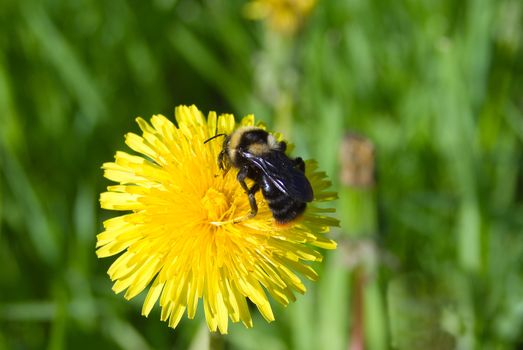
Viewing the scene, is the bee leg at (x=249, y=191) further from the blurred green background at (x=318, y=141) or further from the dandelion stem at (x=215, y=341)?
the blurred green background at (x=318, y=141)

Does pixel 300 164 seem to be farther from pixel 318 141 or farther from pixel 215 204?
pixel 318 141

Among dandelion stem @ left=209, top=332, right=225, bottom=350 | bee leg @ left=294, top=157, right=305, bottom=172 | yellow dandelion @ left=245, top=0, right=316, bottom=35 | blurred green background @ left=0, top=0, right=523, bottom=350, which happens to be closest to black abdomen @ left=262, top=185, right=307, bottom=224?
bee leg @ left=294, top=157, right=305, bottom=172

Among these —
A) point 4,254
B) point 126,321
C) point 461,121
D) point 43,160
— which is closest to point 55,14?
point 43,160

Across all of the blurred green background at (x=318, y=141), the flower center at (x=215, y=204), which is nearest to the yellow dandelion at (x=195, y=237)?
the flower center at (x=215, y=204)

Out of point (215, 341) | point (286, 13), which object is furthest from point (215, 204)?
point (286, 13)

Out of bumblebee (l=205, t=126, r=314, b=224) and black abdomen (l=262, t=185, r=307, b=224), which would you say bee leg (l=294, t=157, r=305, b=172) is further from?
black abdomen (l=262, t=185, r=307, b=224)
